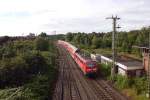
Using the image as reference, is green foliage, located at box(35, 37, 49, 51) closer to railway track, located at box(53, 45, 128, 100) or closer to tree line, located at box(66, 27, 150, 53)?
tree line, located at box(66, 27, 150, 53)

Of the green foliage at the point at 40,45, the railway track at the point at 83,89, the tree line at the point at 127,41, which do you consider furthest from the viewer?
the green foliage at the point at 40,45

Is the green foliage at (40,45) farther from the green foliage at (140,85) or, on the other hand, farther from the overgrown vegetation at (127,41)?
the green foliage at (140,85)

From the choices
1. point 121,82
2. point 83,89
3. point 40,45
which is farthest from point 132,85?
point 40,45

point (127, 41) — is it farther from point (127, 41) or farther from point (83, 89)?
point (83, 89)

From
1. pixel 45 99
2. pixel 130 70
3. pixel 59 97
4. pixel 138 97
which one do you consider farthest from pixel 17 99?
pixel 130 70

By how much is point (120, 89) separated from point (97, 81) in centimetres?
741

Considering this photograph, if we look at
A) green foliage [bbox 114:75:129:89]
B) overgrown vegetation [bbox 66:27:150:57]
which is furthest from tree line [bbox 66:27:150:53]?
green foliage [bbox 114:75:129:89]

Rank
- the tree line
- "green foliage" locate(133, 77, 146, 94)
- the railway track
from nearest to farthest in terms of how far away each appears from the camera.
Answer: "green foliage" locate(133, 77, 146, 94), the railway track, the tree line

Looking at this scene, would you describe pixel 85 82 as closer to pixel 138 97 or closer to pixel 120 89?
pixel 120 89

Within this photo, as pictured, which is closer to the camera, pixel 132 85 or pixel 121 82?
pixel 132 85

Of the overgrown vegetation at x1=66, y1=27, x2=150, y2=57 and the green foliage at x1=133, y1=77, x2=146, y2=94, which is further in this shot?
the overgrown vegetation at x1=66, y1=27, x2=150, y2=57

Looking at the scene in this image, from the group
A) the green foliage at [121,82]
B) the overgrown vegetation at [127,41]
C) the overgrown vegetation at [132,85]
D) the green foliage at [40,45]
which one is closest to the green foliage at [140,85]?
the overgrown vegetation at [132,85]

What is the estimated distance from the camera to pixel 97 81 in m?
43.3

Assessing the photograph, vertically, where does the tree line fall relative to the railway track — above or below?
above
